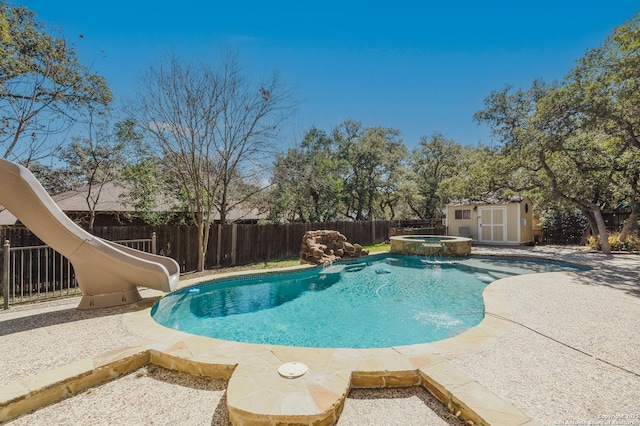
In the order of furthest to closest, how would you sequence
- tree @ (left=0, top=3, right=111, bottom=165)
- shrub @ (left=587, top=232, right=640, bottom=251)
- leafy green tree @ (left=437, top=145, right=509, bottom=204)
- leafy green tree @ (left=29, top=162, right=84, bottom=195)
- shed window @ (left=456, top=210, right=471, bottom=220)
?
shed window @ (left=456, top=210, right=471, bottom=220), leafy green tree @ (left=437, top=145, right=509, bottom=204), leafy green tree @ (left=29, top=162, right=84, bottom=195), shrub @ (left=587, top=232, right=640, bottom=251), tree @ (left=0, top=3, right=111, bottom=165)

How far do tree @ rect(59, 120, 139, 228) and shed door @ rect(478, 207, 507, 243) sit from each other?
707 inches

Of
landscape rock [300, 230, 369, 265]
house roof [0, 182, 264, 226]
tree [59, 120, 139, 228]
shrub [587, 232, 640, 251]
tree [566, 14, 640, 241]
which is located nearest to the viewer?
tree [566, 14, 640, 241]

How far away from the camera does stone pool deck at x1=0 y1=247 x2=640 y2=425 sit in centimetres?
230

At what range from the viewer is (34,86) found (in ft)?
23.7

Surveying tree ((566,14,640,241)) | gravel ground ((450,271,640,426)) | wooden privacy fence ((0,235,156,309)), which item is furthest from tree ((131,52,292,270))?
tree ((566,14,640,241))

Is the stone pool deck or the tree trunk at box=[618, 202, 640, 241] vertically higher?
the tree trunk at box=[618, 202, 640, 241]

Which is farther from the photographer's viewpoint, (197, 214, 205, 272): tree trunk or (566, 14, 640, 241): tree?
(197, 214, 205, 272): tree trunk

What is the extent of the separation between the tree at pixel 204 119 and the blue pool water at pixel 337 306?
3.06 meters

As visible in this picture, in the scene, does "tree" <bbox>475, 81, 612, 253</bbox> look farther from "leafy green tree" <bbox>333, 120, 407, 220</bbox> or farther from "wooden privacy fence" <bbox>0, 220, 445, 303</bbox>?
"wooden privacy fence" <bbox>0, 220, 445, 303</bbox>

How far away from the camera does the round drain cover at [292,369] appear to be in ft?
8.70

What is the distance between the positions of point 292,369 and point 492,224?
16.8 metres

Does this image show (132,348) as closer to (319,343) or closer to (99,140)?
(319,343)

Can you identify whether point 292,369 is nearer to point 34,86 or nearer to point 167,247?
point 167,247

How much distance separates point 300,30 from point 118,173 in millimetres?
9103
